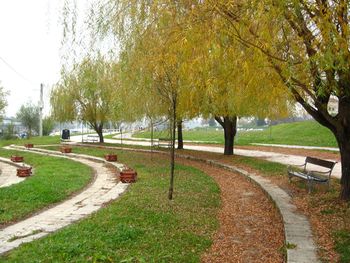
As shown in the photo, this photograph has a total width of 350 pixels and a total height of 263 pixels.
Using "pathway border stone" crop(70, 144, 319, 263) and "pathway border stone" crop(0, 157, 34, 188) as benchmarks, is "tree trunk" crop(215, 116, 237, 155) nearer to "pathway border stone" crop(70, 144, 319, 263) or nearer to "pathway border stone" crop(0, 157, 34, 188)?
"pathway border stone" crop(70, 144, 319, 263)

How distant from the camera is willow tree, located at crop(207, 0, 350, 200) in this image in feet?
19.4

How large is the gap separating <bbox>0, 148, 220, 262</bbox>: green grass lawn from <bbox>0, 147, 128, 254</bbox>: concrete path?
0.37 metres

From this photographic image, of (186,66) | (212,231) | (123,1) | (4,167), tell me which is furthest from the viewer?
(4,167)

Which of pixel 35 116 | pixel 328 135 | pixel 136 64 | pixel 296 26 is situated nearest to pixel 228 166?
pixel 136 64

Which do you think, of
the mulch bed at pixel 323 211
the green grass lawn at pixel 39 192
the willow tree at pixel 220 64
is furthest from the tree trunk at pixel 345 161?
the green grass lawn at pixel 39 192

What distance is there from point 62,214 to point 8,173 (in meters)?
10.5

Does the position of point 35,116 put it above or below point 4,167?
above

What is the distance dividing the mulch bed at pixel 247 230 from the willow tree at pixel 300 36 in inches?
91.9

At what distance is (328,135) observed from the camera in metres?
31.9

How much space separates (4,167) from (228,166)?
35.5 ft

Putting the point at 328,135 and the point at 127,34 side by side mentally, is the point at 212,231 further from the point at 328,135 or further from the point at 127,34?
the point at 328,135

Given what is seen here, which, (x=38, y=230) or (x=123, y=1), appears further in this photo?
(x=123, y=1)

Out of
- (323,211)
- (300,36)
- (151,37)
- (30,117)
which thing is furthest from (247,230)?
(30,117)

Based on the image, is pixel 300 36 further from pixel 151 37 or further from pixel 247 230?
pixel 247 230
